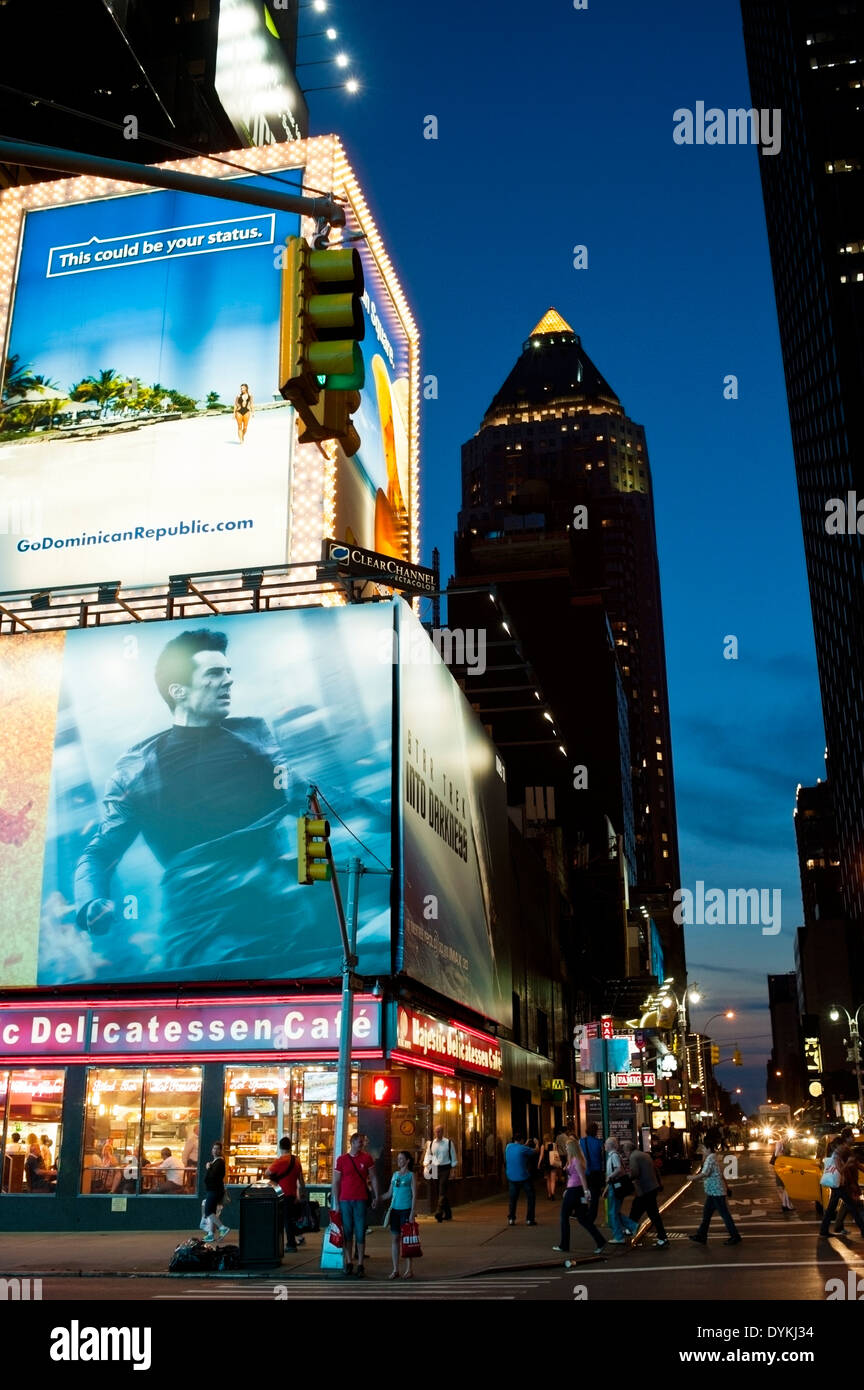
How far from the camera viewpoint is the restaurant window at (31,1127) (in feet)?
90.4

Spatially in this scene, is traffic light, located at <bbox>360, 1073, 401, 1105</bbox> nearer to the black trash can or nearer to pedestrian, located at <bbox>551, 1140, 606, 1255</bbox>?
pedestrian, located at <bbox>551, 1140, 606, 1255</bbox>

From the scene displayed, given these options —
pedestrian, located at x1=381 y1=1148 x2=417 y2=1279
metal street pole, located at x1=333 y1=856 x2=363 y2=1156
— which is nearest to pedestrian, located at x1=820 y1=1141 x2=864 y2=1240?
pedestrian, located at x1=381 y1=1148 x2=417 y2=1279

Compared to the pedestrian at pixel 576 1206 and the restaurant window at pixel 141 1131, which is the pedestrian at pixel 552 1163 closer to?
the restaurant window at pixel 141 1131

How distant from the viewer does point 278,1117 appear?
89.2ft

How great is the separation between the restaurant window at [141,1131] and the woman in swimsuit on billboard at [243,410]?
1759cm

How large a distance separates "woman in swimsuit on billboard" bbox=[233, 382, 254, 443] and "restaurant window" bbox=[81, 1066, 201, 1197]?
17.6 metres

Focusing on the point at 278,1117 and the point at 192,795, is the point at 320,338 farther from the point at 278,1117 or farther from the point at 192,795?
the point at 192,795

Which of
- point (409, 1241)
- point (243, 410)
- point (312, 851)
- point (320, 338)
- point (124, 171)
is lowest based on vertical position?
point (409, 1241)

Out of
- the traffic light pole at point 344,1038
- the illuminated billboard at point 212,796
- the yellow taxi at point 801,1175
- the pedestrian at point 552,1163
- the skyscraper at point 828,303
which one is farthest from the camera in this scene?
the skyscraper at point 828,303

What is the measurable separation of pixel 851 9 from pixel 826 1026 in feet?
377

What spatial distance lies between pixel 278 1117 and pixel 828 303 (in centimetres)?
10717

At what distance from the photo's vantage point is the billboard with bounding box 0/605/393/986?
2828 cm

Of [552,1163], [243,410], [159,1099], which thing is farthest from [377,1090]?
[243,410]

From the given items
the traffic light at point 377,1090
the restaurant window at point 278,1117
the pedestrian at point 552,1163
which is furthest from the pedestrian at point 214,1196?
the pedestrian at point 552,1163
